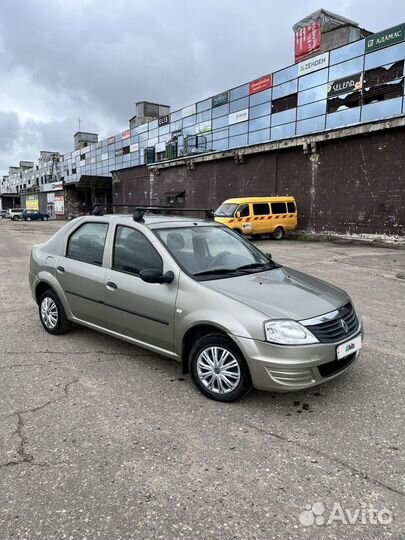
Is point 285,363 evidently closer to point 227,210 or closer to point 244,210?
point 244,210

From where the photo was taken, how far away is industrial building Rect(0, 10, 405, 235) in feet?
65.1

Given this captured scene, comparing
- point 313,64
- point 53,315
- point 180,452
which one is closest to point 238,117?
point 313,64

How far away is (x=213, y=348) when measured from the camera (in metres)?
3.45

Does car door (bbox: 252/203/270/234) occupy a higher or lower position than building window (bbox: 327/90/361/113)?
lower

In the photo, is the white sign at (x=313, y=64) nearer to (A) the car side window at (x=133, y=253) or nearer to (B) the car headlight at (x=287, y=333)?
(A) the car side window at (x=133, y=253)

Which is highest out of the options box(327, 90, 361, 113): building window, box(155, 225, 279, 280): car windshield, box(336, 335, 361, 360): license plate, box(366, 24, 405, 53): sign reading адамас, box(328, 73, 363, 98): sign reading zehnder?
box(366, 24, 405, 53): sign reading адамас

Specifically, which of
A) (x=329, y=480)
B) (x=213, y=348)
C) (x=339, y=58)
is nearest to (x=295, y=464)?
(x=329, y=480)

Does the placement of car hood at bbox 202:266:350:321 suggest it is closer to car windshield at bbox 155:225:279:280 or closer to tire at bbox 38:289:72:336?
car windshield at bbox 155:225:279:280

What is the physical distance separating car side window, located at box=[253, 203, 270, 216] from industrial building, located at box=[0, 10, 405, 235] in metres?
3.59

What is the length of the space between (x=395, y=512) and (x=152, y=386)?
216 cm

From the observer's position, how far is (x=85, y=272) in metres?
4.62

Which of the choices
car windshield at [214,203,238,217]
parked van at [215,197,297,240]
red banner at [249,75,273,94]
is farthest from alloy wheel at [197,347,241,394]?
red banner at [249,75,273,94]

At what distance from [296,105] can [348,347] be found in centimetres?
2679

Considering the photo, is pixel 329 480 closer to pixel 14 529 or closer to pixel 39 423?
pixel 14 529
